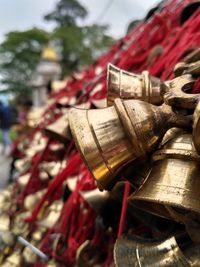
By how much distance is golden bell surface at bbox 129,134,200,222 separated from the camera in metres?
0.46

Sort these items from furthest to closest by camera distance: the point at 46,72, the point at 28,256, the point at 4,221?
the point at 46,72 → the point at 4,221 → the point at 28,256

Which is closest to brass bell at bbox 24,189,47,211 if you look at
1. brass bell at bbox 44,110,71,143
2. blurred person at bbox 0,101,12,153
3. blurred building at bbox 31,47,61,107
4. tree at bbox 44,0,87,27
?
brass bell at bbox 44,110,71,143

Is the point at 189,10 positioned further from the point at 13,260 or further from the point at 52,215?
the point at 13,260

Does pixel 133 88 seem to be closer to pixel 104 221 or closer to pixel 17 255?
pixel 104 221

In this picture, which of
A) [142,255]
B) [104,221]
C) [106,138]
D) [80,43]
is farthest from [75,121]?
[80,43]

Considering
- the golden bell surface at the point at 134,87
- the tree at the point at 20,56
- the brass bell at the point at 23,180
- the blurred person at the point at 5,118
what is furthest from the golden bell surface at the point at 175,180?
the tree at the point at 20,56

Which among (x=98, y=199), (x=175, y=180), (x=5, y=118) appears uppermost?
(x=175, y=180)

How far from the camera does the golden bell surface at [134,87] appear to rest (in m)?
0.62

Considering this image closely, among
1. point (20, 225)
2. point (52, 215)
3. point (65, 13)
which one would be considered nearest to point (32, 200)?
point (20, 225)

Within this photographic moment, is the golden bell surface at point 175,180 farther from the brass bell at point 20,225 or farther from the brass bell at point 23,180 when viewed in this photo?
the brass bell at point 23,180

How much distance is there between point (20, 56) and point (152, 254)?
72.9 ft

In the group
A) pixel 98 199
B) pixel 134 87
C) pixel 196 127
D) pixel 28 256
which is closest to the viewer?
pixel 196 127

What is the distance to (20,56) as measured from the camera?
21.8 meters

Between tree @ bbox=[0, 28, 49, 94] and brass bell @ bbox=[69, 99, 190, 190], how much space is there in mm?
21507
